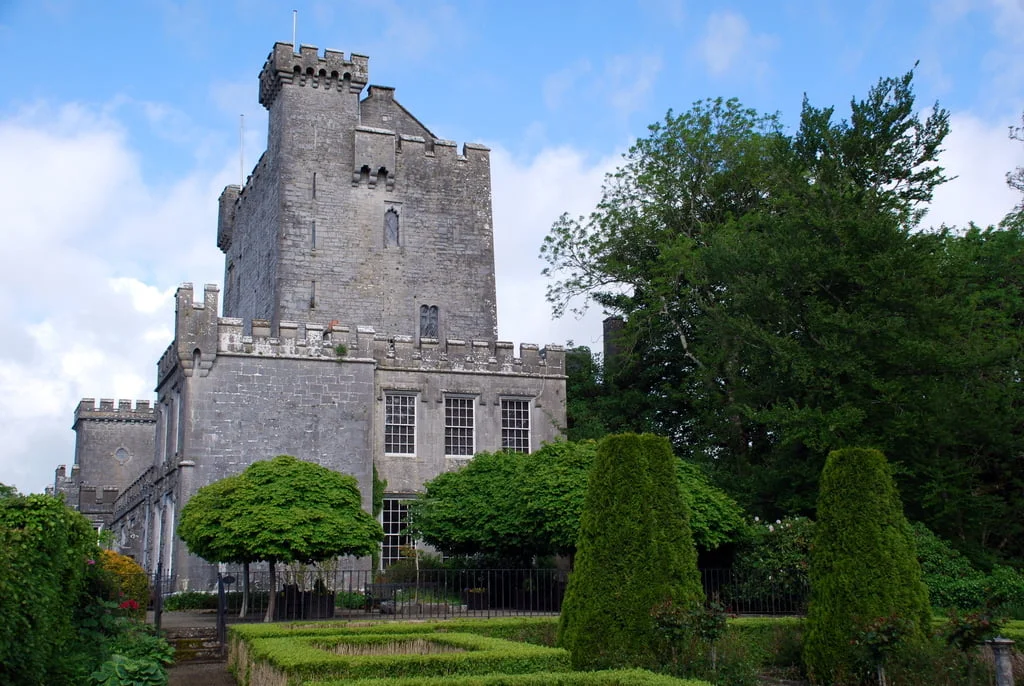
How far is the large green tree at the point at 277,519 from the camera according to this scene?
21.5 metres

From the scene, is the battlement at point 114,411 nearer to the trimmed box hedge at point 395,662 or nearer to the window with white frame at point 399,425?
the window with white frame at point 399,425

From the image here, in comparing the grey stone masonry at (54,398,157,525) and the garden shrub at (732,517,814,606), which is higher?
the grey stone masonry at (54,398,157,525)

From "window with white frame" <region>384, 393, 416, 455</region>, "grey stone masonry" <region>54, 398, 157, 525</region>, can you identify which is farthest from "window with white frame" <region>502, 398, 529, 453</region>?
"grey stone masonry" <region>54, 398, 157, 525</region>

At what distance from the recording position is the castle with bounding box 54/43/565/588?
92.0 feet

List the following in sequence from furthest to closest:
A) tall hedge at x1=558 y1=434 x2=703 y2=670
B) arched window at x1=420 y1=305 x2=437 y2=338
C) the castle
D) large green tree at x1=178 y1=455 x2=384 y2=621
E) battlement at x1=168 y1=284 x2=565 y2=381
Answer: arched window at x1=420 y1=305 x2=437 y2=338
the castle
battlement at x1=168 y1=284 x2=565 y2=381
large green tree at x1=178 y1=455 x2=384 y2=621
tall hedge at x1=558 y1=434 x2=703 y2=670

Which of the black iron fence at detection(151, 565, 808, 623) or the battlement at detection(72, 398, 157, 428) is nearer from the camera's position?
the black iron fence at detection(151, 565, 808, 623)

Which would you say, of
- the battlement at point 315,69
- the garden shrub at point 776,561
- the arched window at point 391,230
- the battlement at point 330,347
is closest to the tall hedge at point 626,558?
the garden shrub at point 776,561

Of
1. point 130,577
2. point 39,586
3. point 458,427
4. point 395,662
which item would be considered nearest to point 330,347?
point 458,427

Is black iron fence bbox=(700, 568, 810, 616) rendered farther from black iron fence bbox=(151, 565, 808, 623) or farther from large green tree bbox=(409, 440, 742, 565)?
large green tree bbox=(409, 440, 742, 565)

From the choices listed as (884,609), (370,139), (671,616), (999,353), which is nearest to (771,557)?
(999,353)

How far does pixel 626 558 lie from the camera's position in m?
14.5

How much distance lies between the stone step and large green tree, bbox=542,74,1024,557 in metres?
14.0

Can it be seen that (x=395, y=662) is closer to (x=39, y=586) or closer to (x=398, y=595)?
(x=39, y=586)

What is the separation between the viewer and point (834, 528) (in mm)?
15734
